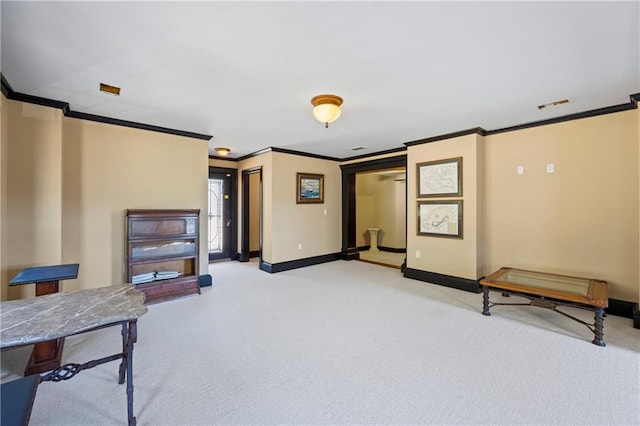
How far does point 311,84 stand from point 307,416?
8.63 feet

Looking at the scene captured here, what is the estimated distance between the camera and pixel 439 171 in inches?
184

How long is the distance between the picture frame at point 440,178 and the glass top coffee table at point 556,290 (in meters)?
1.44

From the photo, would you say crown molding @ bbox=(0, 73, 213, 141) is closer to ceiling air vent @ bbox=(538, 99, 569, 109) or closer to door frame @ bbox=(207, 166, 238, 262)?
door frame @ bbox=(207, 166, 238, 262)

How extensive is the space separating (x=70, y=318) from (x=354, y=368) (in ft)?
6.27

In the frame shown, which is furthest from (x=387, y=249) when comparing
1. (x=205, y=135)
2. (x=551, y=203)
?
(x=205, y=135)

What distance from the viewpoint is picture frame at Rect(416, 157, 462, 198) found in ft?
14.7

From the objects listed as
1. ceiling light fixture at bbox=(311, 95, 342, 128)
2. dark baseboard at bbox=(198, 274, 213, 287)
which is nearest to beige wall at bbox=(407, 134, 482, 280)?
ceiling light fixture at bbox=(311, 95, 342, 128)

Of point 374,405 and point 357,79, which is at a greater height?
point 357,79

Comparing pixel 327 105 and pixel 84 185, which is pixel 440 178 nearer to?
pixel 327 105

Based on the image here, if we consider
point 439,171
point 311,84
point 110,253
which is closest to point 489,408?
point 311,84

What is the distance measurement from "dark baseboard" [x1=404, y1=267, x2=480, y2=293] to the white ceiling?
94.6 inches

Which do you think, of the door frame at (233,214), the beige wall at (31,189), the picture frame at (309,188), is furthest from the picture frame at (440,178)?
the beige wall at (31,189)

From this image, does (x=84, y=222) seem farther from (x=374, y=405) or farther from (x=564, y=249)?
(x=564, y=249)

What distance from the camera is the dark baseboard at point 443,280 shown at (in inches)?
168
